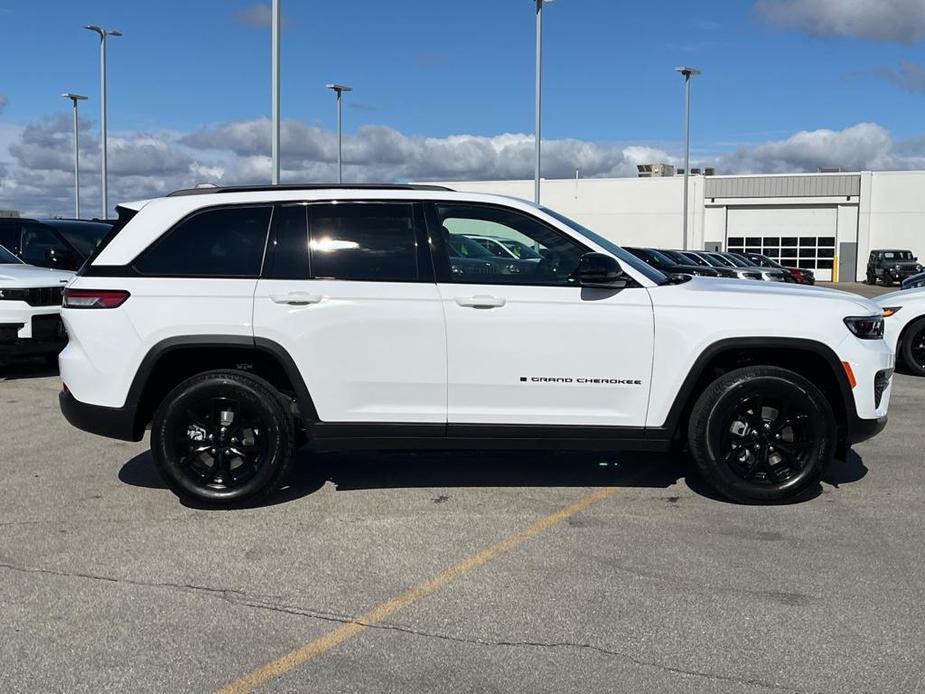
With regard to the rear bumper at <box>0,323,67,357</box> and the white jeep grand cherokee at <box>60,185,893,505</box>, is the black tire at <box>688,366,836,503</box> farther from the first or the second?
the rear bumper at <box>0,323,67,357</box>

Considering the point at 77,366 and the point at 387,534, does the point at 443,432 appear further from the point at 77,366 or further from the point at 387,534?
the point at 77,366

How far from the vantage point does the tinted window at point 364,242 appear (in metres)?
5.59

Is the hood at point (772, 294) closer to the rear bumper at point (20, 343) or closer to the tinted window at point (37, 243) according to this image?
the rear bumper at point (20, 343)

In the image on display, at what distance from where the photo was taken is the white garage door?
180 feet

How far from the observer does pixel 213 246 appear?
569cm

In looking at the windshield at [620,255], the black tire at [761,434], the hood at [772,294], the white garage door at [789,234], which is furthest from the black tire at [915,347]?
the white garage door at [789,234]

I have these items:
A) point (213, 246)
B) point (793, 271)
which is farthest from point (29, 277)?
point (793, 271)

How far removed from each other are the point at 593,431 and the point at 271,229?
87.6 inches

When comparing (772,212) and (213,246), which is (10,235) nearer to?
(213,246)

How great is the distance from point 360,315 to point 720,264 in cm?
2655

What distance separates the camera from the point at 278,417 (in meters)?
5.60

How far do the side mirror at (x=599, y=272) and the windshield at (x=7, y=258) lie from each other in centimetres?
865

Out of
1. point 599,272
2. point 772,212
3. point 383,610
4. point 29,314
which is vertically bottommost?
point 383,610

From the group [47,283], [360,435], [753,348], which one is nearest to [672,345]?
[753,348]
